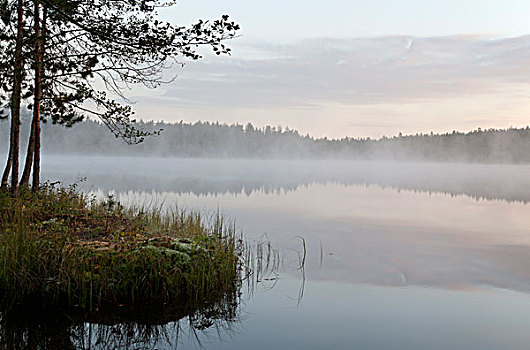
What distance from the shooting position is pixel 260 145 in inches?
5748

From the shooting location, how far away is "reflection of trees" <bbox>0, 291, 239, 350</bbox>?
5.84 m

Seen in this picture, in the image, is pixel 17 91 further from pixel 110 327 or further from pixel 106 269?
pixel 110 327

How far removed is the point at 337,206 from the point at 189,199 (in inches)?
291

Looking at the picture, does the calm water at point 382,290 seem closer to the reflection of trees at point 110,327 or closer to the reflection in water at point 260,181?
the reflection of trees at point 110,327

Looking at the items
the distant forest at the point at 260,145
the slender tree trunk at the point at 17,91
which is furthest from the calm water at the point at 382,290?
the distant forest at the point at 260,145

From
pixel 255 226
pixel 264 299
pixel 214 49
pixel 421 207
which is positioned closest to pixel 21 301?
pixel 264 299

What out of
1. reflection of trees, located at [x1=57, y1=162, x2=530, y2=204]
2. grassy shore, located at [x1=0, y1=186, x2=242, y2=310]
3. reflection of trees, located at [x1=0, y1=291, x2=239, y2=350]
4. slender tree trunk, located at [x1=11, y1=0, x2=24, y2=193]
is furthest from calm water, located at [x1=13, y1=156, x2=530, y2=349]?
reflection of trees, located at [x1=57, y1=162, x2=530, y2=204]

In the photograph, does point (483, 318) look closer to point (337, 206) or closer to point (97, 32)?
point (97, 32)

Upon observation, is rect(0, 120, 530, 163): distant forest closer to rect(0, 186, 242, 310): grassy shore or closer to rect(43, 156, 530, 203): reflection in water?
rect(43, 156, 530, 203): reflection in water

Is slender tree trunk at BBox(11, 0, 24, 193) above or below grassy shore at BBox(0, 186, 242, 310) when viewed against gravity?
above

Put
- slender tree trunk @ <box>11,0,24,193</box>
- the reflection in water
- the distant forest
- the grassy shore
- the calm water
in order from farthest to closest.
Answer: the distant forest → the reflection in water → slender tree trunk @ <box>11,0,24,193</box> → the grassy shore → the calm water

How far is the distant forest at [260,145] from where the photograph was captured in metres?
121

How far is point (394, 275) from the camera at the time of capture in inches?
388

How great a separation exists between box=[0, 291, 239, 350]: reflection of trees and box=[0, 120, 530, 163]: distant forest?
354 feet
